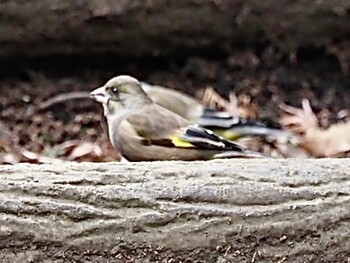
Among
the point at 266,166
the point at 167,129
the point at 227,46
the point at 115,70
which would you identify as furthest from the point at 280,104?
the point at 266,166

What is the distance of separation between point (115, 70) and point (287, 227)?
112 inches

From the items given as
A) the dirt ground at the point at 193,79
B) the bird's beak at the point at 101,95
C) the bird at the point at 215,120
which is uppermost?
the bird's beak at the point at 101,95

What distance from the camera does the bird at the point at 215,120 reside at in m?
4.00

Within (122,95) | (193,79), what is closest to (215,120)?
(122,95)

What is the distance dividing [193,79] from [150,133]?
1.51 metres

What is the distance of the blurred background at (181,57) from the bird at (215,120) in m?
0.35

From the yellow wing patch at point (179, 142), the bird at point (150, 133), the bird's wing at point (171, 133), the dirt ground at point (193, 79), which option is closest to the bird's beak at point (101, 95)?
the bird at point (150, 133)

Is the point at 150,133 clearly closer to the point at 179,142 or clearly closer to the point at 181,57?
the point at 179,142

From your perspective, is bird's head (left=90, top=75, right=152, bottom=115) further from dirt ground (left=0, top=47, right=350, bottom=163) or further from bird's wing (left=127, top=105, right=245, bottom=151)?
dirt ground (left=0, top=47, right=350, bottom=163)

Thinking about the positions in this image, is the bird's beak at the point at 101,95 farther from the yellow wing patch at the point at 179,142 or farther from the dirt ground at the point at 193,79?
the dirt ground at the point at 193,79

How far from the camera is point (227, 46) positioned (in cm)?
525

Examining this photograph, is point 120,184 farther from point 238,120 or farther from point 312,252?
point 238,120

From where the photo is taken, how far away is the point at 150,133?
12.4 feet

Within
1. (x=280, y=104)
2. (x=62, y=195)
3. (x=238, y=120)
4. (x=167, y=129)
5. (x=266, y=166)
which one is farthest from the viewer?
(x=280, y=104)
